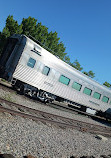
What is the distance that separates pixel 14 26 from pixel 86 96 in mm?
21283

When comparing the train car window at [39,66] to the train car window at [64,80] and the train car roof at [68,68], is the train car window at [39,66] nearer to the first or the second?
the train car roof at [68,68]

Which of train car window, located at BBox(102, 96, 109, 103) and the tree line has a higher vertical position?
the tree line

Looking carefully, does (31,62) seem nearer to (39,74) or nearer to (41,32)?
(39,74)

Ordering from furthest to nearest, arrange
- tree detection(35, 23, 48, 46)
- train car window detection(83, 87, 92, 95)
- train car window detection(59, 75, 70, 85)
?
tree detection(35, 23, 48, 46), train car window detection(83, 87, 92, 95), train car window detection(59, 75, 70, 85)

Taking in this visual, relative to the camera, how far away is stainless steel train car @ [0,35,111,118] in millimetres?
9922

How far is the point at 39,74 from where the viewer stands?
1080cm

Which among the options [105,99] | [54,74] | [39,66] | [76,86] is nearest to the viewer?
[39,66]

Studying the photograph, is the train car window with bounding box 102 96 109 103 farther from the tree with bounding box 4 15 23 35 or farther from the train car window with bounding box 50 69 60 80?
the tree with bounding box 4 15 23 35

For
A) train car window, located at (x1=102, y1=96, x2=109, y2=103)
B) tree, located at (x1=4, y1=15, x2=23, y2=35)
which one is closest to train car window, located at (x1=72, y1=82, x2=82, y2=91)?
train car window, located at (x1=102, y1=96, x2=109, y2=103)

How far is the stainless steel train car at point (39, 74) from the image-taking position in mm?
9922

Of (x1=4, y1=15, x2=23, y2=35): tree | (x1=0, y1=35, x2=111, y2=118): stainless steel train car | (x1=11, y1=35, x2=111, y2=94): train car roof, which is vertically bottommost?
(x1=0, y1=35, x2=111, y2=118): stainless steel train car

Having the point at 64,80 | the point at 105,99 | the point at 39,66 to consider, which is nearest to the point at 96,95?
the point at 105,99

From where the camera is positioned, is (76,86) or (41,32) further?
(41,32)

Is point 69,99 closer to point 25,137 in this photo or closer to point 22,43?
point 22,43
